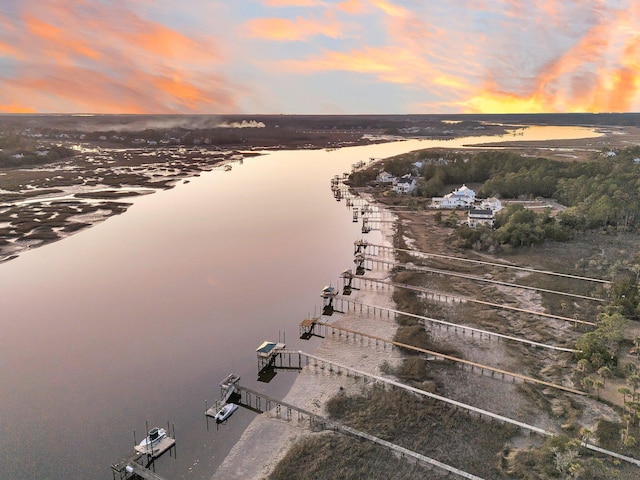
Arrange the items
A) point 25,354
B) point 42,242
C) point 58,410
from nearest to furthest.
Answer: point 58,410 → point 25,354 → point 42,242

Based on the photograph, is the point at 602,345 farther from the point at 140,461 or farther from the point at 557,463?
the point at 140,461

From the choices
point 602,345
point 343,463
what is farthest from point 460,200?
point 343,463

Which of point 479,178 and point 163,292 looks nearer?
point 163,292

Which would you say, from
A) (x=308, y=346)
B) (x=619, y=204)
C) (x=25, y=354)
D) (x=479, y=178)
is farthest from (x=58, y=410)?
(x=479, y=178)

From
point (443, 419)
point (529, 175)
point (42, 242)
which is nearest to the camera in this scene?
point (443, 419)

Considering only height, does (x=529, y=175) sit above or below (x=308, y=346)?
above

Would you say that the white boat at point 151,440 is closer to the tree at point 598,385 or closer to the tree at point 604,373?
the tree at point 598,385

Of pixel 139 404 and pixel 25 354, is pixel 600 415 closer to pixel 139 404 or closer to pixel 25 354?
pixel 139 404

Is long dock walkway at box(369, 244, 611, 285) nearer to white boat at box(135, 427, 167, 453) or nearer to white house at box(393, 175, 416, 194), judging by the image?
white boat at box(135, 427, 167, 453)
